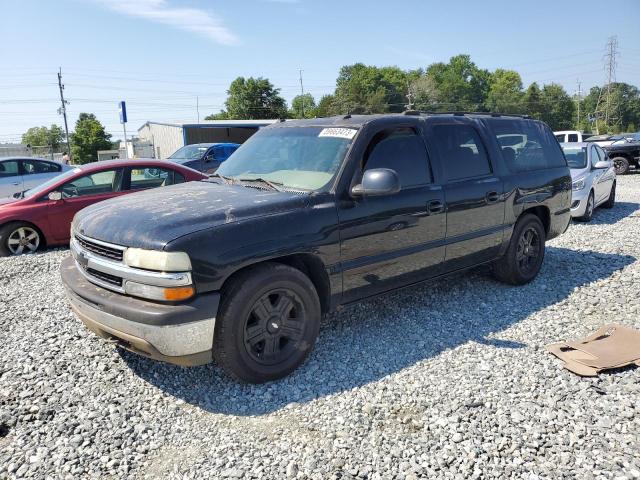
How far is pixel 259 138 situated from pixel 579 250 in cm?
532

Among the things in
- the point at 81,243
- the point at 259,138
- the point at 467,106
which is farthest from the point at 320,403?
the point at 467,106

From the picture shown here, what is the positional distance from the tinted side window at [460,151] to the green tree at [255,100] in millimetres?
72380

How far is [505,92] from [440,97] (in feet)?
67.5

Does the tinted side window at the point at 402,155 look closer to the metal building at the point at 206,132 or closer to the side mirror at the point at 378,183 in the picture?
the side mirror at the point at 378,183

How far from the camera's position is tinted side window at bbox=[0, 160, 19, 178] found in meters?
11.8

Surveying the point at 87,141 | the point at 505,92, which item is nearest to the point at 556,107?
the point at 505,92

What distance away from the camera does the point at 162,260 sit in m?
3.03

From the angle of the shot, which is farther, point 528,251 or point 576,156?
point 576,156

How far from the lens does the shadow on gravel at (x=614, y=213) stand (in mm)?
9962

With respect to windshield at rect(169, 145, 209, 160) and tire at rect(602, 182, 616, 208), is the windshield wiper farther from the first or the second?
windshield at rect(169, 145, 209, 160)

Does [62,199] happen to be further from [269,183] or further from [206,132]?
[206,132]

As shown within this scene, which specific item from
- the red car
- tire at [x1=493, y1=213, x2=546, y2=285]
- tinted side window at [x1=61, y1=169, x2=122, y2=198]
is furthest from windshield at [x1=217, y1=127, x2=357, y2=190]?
tinted side window at [x1=61, y1=169, x2=122, y2=198]

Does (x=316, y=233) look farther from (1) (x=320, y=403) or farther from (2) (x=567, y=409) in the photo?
(2) (x=567, y=409)

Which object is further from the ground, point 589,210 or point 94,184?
point 94,184
